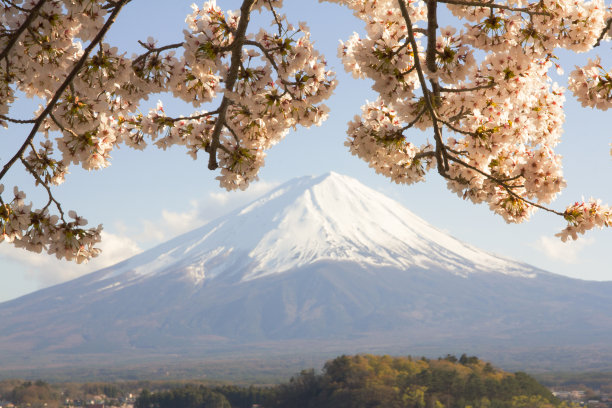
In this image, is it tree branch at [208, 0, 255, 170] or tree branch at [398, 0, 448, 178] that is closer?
tree branch at [398, 0, 448, 178]

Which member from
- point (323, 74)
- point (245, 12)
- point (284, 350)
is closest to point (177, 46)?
point (245, 12)

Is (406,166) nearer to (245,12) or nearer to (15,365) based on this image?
(245,12)

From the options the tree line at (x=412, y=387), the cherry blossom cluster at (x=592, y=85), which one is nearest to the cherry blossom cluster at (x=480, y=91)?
the cherry blossom cluster at (x=592, y=85)

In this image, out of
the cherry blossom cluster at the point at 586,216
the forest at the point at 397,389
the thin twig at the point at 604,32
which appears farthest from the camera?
the forest at the point at 397,389

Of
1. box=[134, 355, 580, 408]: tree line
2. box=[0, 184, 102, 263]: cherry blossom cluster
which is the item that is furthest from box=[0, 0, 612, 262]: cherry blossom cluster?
box=[134, 355, 580, 408]: tree line

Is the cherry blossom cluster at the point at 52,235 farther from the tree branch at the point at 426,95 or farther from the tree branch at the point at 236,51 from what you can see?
the tree branch at the point at 426,95

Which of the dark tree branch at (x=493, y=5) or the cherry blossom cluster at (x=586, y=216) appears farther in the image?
the cherry blossom cluster at (x=586, y=216)

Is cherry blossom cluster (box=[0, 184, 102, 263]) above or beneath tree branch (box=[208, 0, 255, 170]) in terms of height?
beneath

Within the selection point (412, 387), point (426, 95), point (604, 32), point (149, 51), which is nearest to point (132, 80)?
point (149, 51)

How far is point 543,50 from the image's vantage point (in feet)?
16.5

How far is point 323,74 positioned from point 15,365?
200 meters

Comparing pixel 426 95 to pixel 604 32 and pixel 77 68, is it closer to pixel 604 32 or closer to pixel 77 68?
pixel 604 32

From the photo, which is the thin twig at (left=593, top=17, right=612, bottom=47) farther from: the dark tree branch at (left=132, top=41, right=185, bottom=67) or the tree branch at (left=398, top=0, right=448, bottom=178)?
the dark tree branch at (left=132, top=41, right=185, bottom=67)

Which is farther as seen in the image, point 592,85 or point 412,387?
point 412,387
